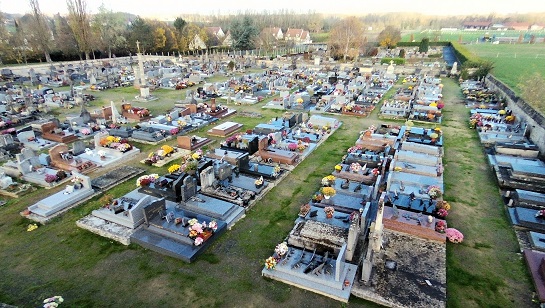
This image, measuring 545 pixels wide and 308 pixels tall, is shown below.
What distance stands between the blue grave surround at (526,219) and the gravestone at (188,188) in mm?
12141

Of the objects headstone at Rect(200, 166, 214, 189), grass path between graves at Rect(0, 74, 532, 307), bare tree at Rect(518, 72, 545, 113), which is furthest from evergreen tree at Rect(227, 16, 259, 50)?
grass path between graves at Rect(0, 74, 532, 307)

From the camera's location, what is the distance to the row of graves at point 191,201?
35.4 ft

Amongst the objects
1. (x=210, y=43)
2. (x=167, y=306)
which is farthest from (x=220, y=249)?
(x=210, y=43)

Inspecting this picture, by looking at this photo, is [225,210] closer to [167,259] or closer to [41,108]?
[167,259]

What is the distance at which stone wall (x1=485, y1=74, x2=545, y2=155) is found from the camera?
1773 cm

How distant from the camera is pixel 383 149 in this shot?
1797cm

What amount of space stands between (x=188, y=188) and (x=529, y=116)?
21341 millimetres

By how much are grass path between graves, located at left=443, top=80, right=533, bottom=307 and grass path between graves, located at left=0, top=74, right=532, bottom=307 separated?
31mm

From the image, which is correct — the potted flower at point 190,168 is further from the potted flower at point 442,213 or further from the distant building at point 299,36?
the distant building at point 299,36

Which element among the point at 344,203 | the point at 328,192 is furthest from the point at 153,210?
the point at 344,203

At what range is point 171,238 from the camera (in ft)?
35.5

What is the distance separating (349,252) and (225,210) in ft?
15.7

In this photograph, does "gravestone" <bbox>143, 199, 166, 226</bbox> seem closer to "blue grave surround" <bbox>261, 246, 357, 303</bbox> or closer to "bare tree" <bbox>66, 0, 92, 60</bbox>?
"blue grave surround" <bbox>261, 246, 357, 303</bbox>

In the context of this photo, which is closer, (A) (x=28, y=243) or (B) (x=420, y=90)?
(A) (x=28, y=243)
